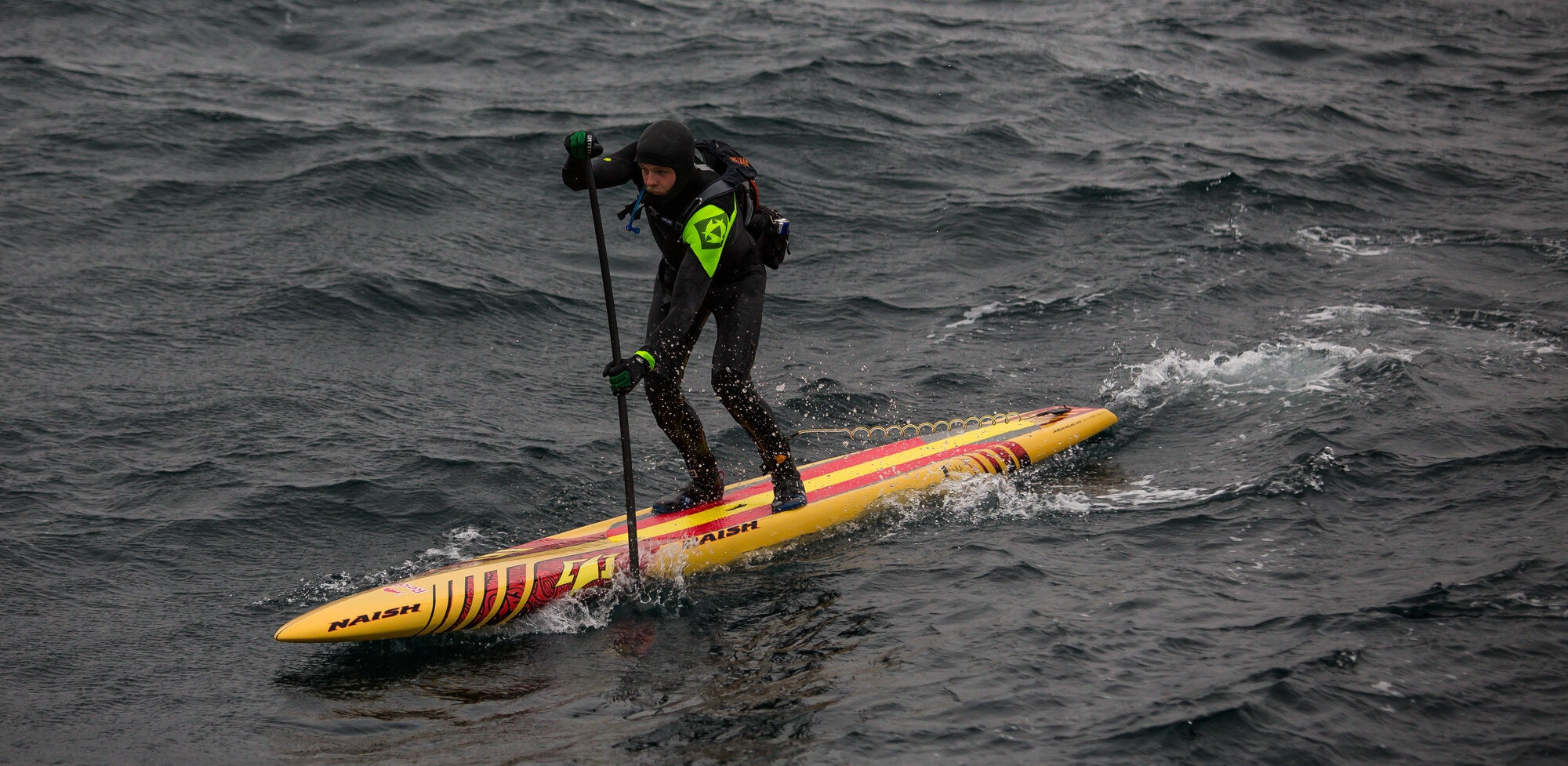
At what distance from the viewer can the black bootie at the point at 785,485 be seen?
7.67 m

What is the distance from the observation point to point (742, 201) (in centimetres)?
713

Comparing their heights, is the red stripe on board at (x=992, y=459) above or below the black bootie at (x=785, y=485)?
below

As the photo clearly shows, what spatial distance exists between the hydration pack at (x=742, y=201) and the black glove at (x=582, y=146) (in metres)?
0.43

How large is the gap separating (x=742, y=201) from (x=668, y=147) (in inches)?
→ 25.9

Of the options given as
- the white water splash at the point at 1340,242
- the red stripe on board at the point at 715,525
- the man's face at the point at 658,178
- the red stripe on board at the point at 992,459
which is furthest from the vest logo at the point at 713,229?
the white water splash at the point at 1340,242

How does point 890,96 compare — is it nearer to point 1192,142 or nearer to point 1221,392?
point 1192,142

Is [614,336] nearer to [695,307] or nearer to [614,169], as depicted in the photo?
[695,307]

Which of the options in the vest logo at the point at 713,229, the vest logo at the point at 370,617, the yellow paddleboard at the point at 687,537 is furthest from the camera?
the vest logo at the point at 713,229

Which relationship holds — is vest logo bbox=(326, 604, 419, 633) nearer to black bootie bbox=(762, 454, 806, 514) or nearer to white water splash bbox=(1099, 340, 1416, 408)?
black bootie bbox=(762, 454, 806, 514)

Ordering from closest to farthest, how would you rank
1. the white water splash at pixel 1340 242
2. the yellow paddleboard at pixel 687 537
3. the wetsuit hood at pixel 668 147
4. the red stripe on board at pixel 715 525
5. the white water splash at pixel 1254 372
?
the yellow paddleboard at pixel 687 537 < the wetsuit hood at pixel 668 147 < the red stripe on board at pixel 715 525 < the white water splash at pixel 1254 372 < the white water splash at pixel 1340 242

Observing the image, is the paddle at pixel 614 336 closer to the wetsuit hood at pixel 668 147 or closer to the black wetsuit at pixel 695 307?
the black wetsuit at pixel 695 307

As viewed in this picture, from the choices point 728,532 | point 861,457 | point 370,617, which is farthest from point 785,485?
point 370,617

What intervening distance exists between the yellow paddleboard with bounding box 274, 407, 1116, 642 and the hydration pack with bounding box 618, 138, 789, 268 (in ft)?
5.15

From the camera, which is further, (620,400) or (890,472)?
(890,472)
